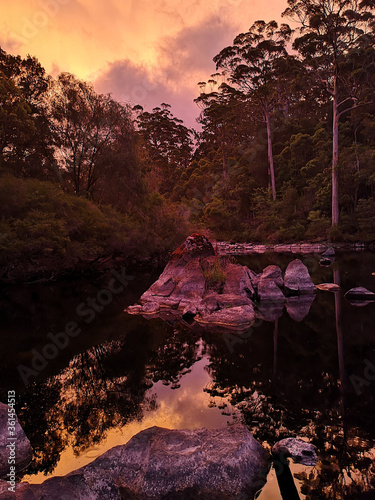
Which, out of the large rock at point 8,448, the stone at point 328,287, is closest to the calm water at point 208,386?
the large rock at point 8,448

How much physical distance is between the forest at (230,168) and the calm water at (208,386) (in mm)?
9531

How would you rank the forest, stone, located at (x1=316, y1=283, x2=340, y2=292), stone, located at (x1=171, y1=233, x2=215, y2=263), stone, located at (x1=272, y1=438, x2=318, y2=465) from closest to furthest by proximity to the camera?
stone, located at (x1=272, y1=438, x2=318, y2=465) < stone, located at (x1=316, y1=283, x2=340, y2=292) < stone, located at (x1=171, y1=233, x2=215, y2=263) < the forest

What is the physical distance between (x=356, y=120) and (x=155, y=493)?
4028cm

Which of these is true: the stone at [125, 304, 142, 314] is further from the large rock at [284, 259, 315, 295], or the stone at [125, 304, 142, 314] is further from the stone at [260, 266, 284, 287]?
the large rock at [284, 259, 315, 295]

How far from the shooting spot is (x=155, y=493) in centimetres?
313

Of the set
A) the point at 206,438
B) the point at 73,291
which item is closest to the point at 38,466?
the point at 206,438

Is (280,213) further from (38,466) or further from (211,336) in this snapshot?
(38,466)

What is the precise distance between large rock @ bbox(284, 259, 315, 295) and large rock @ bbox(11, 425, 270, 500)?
9.38 metres

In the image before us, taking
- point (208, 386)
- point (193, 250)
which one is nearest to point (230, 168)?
point (193, 250)

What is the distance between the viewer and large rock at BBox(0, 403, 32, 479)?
3727 mm

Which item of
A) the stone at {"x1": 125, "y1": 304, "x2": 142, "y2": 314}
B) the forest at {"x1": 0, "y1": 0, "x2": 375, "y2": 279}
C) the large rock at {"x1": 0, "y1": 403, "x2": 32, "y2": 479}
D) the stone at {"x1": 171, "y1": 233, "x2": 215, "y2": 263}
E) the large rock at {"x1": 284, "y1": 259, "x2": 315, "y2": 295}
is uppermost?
the forest at {"x1": 0, "y1": 0, "x2": 375, "y2": 279}

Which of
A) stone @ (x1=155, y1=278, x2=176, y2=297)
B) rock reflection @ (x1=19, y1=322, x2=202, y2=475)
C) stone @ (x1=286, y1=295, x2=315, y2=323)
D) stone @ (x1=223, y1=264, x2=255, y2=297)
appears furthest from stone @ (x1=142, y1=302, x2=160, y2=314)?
stone @ (x1=286, y1=295, x2=315, y2=323)

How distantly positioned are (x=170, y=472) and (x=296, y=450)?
1.54 meters

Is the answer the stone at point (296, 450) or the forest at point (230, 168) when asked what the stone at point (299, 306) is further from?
the forest at point (230, 168)
